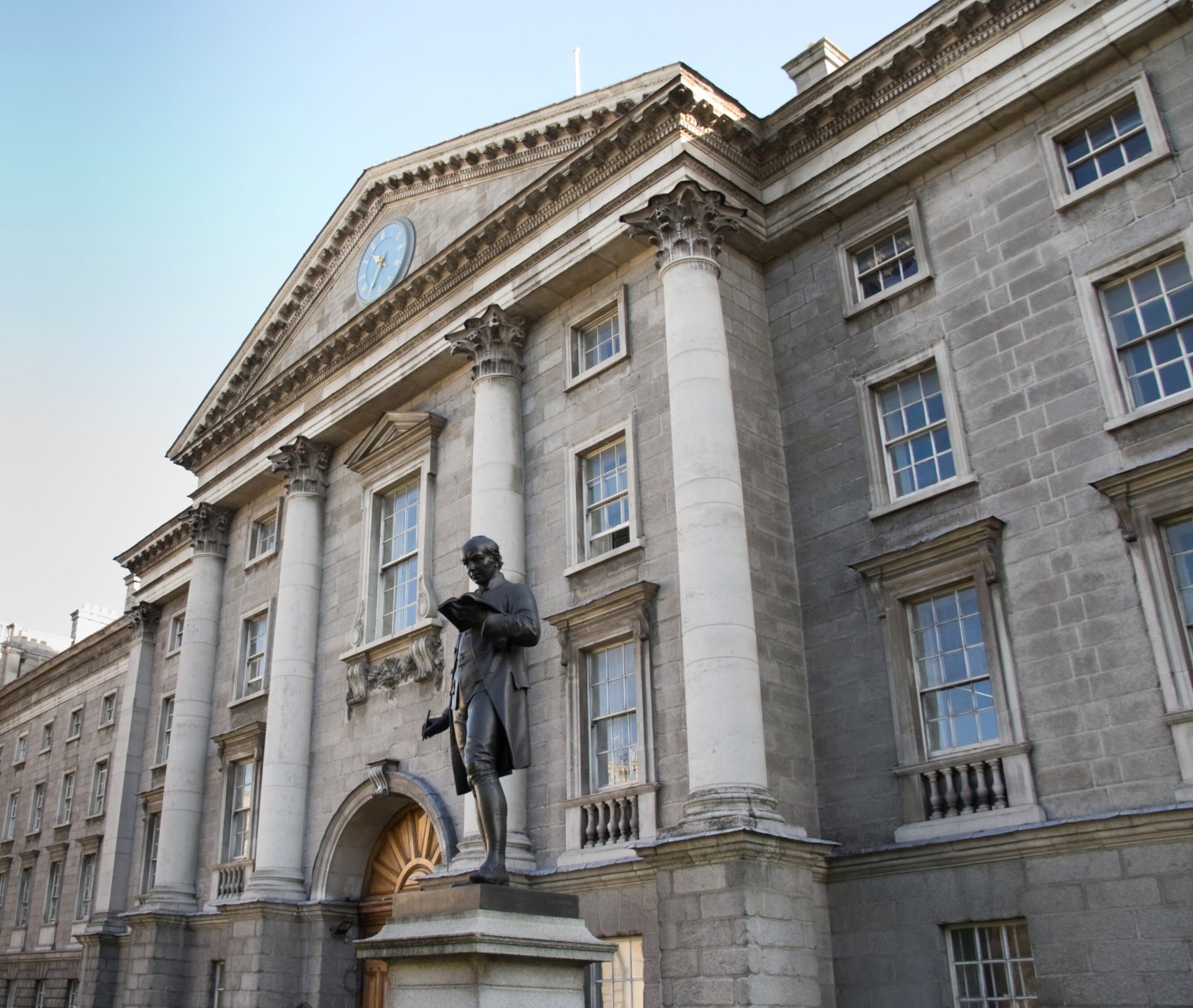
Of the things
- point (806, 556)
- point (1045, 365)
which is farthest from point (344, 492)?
point (1045, 365)

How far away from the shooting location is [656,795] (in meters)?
16.3

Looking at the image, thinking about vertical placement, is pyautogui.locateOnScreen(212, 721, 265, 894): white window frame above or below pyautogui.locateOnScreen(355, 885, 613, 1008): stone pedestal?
above

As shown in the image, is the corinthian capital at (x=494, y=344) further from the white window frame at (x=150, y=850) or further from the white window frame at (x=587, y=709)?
the white window frame at (x=150, y=850)

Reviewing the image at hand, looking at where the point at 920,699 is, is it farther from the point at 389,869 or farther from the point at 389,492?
the point at 389,492

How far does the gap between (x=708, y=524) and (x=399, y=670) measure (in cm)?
795

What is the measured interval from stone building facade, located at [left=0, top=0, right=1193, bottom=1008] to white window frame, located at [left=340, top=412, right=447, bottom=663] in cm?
11

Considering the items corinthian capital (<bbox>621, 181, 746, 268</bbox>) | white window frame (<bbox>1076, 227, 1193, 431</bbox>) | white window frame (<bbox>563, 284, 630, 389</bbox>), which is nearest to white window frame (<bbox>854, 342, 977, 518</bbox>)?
white window frame (<bbox>1076, 227, 1193, 431</bbox>)

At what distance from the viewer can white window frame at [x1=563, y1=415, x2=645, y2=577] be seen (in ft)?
59.6

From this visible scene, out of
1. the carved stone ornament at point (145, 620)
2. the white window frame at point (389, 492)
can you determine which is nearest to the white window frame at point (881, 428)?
the white window frame at point (389, 492)

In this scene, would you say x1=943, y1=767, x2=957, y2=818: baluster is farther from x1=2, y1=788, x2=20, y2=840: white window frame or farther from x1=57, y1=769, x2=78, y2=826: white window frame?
x1=2, y1=788, x2=20, y2=840: white window frame

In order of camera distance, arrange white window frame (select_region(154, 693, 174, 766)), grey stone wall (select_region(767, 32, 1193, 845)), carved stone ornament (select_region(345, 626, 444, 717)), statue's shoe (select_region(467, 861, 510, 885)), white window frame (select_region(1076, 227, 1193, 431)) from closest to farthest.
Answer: statue's shoe (select_region(467, 861, 510, 885)) < grey stone wall (select_region(767, 32, 1193, 845)) < white window frame (select_region(1076, 227, 1193, 431)) < carved stone ornament (select_region(345, 626, 444, 717)) < white window frame (select_region(154, 693, 174, 766))

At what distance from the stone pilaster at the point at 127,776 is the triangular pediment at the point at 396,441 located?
13.1m

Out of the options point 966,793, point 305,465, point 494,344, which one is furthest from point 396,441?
point 966,793

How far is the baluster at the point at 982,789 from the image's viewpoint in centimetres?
1427
